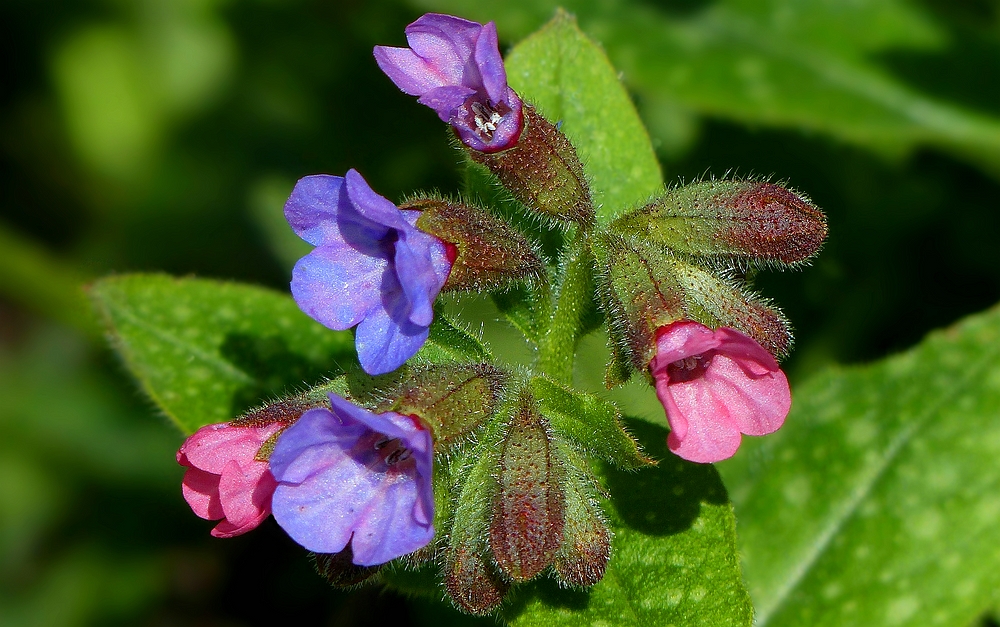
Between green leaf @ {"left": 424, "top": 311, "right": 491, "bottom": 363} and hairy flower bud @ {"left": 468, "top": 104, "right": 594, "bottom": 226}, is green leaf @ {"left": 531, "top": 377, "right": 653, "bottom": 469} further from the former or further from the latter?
hairy flower bud @ {"left": 468, "top": 104, "right": 594, "bottom": 226}

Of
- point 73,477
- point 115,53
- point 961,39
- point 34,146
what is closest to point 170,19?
point 115,53

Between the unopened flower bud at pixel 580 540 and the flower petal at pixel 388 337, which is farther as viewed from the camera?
the unopened flower bud at pixel 580 540

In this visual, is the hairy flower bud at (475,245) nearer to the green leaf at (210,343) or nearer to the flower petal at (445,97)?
the flower petal at (445,97)

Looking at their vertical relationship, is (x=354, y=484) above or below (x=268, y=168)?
above

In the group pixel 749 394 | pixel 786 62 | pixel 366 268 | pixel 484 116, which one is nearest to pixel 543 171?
pixel 484 116

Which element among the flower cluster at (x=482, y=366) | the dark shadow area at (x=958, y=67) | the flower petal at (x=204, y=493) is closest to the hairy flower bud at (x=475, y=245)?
the flower cluster at (x=482, y=366)

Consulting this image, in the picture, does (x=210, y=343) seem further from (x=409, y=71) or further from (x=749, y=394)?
(x=749, y=394)
